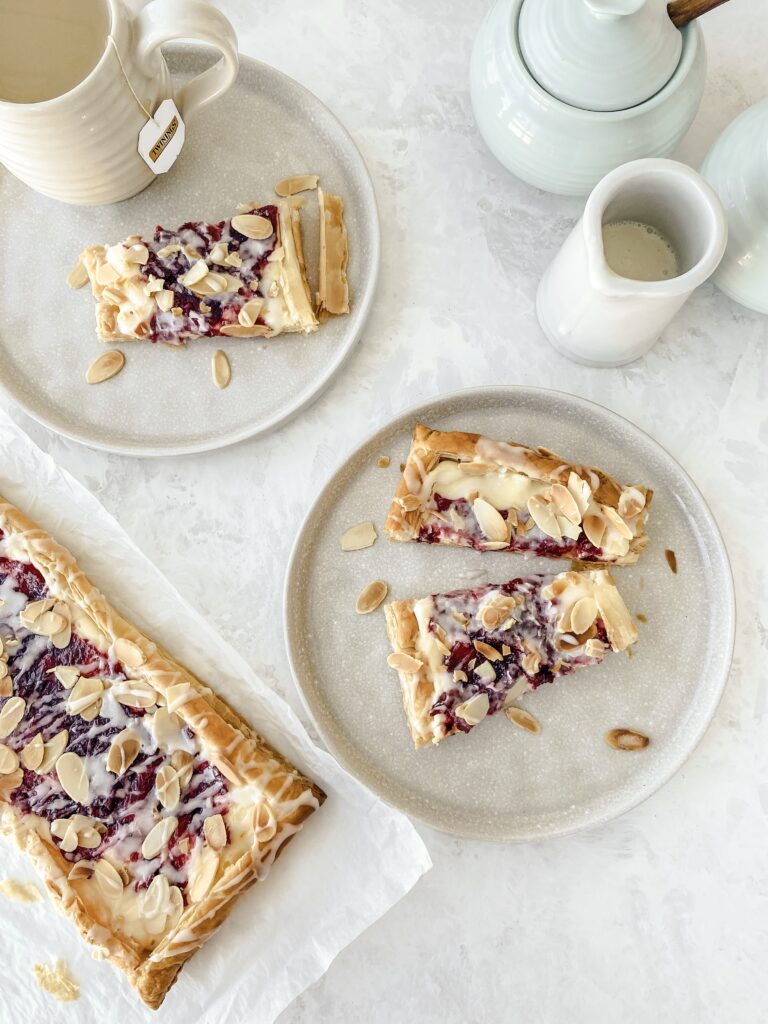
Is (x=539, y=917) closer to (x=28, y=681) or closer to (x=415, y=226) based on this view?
(x=28, y=681)

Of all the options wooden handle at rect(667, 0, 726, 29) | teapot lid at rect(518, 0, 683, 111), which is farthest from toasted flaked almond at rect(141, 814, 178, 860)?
wooden handle at rect(667, 0, 726, 29)

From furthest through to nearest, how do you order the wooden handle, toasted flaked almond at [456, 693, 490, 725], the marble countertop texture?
the marble countertop texture
toasted flaked almond at [456, 693, 490, 725]
the wooden handle

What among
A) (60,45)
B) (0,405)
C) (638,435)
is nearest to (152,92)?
(60,45)

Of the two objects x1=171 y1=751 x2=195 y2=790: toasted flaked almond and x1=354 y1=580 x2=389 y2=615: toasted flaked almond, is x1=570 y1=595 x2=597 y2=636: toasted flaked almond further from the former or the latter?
x1=171 y1=751 x2=195 y2=790: toasted flaked almond

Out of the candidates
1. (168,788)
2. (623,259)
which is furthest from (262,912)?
(623,259)

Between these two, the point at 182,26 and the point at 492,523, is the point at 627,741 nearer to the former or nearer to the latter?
the point at 492,523

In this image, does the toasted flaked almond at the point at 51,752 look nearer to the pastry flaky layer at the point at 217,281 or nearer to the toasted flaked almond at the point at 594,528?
the pastry flaky layer at the point at 217,281

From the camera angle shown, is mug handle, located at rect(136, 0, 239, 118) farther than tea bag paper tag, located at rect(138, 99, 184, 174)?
No
